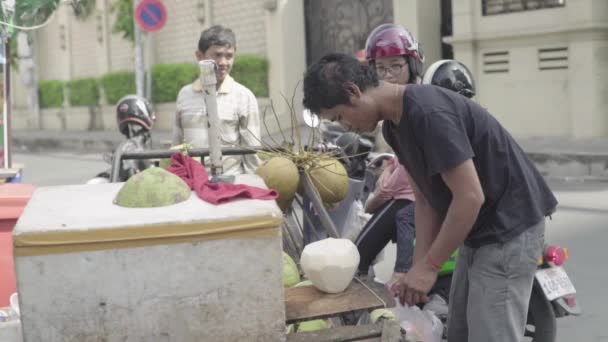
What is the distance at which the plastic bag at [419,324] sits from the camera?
3.38 meters

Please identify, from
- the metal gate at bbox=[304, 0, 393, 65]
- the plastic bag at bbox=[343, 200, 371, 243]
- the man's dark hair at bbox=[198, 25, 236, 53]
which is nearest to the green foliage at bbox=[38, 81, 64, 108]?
the metal gate at bbox=[304, 0, 393, 65]

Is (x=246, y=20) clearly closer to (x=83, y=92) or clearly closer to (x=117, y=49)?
(x=117, y=49)

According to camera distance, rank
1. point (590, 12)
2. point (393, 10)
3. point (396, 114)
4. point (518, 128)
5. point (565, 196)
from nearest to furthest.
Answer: point (396, 114) → point (565, 196) → point (590, 12) → point (518, 128) → point (393, 10)

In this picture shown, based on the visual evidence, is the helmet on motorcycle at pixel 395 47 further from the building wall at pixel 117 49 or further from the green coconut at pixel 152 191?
the building wall at pixel 117 49

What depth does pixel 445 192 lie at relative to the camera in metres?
2.62

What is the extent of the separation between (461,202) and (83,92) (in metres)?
22.2

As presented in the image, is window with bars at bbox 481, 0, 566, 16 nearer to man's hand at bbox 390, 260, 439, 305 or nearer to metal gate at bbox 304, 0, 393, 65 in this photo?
metal gate at bbox 304, 0, 393, 65

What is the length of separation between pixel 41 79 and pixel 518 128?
19.6 meters

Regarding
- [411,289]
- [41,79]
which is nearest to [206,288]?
[411,289]

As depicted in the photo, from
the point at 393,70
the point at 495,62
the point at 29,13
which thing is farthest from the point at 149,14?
the point at 393,70

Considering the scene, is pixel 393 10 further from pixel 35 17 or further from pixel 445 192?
pixel 445 192

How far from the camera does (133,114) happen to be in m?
5.86

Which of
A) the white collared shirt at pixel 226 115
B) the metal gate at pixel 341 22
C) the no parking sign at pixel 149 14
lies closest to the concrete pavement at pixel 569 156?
the metal gate at pixel 341 22

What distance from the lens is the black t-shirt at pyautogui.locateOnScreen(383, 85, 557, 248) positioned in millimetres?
2404
